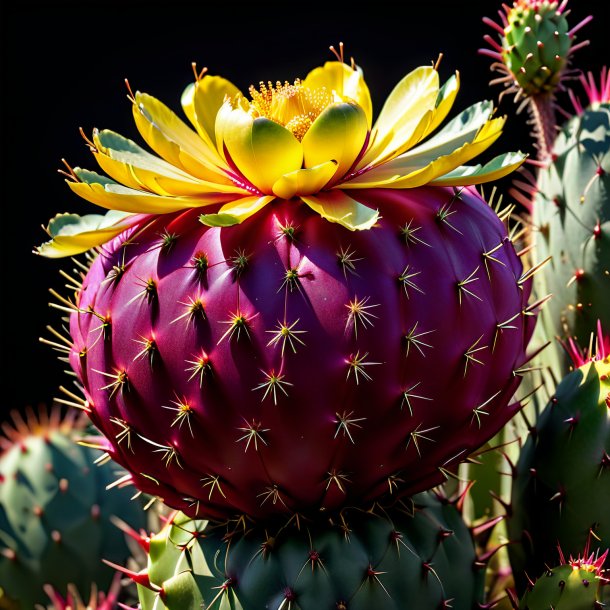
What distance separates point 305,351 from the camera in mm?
652

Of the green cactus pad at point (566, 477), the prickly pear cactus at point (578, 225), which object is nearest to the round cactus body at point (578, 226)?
the prickly pear cactus at point (578, 225)

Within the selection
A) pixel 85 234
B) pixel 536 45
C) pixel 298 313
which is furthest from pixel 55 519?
pixel 536 45

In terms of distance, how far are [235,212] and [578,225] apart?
1.37ft

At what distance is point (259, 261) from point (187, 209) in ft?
0.34

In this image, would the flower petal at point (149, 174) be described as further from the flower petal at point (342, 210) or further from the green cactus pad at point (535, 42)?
the green cactus pad at point (535, 42)

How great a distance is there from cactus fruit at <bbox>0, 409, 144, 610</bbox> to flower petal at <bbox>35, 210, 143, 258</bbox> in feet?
1.31

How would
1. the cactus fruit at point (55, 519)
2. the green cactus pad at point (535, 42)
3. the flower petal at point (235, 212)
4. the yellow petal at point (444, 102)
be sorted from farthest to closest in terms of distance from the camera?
1. the cactus fruit at point (55, 519)
2. the green cactus pad at point (535, 42)
3. the yellow petal at point (444, 102)
4. the flower petal at point (235, 212)

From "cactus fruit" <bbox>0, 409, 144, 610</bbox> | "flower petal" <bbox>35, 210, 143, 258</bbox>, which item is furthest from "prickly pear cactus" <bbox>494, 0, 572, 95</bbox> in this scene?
"cactus fruit" <bbox>0, 409, 144, 610</bbox>

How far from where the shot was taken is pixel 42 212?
8.11 feet

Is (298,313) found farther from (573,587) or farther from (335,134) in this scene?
(573,587)

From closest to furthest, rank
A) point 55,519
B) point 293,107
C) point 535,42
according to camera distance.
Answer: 1. point 293,107
2. point 535,42
3. point 55,519

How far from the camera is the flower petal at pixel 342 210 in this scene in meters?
0.65

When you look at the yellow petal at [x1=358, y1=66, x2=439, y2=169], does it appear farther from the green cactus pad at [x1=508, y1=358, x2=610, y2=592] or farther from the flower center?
the green cactus pad at [x1=508, y1=358, x2=610, y2=592]

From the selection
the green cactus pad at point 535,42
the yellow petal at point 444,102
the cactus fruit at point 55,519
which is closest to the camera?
the yellow petal at point 444,102
